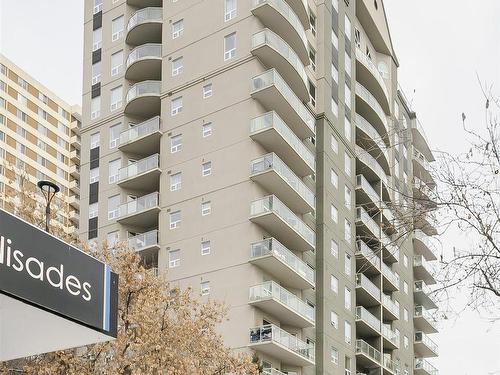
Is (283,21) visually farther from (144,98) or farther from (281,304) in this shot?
(281,304)

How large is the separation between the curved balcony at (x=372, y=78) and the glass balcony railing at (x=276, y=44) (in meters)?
15.1

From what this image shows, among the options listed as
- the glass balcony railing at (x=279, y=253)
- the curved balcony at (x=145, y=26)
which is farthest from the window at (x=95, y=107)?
the glass balcony railing at (x=279, y=253)

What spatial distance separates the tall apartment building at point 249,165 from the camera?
179 feet

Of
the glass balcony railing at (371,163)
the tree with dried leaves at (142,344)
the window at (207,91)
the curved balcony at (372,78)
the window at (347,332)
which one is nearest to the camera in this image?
the tree with dried leaves at (142,344)

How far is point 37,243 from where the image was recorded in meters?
9.79

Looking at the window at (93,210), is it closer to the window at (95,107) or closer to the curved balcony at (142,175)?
the curved balcony at (142,175)

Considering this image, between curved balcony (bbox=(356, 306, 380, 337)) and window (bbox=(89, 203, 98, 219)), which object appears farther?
curved balcony (bbox=(356, 306, 380, 337))

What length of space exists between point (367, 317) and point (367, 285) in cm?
240

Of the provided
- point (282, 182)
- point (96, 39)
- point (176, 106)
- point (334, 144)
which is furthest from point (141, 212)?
point (96, 39)

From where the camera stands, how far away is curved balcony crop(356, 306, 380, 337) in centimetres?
6512

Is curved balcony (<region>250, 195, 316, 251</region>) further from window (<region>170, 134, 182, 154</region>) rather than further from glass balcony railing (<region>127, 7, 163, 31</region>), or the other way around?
glass balcony railing (<region>127, 7, 163, 31</region>)

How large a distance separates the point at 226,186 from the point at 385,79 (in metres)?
31.1

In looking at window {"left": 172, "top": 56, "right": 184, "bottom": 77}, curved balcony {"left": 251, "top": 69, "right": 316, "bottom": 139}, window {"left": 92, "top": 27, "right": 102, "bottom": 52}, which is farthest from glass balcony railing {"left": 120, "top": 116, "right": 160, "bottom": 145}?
window {"left": 92, "top": 27, "right": 102, "bottom": 52}

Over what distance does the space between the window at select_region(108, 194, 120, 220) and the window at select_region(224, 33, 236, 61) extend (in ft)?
39.0
